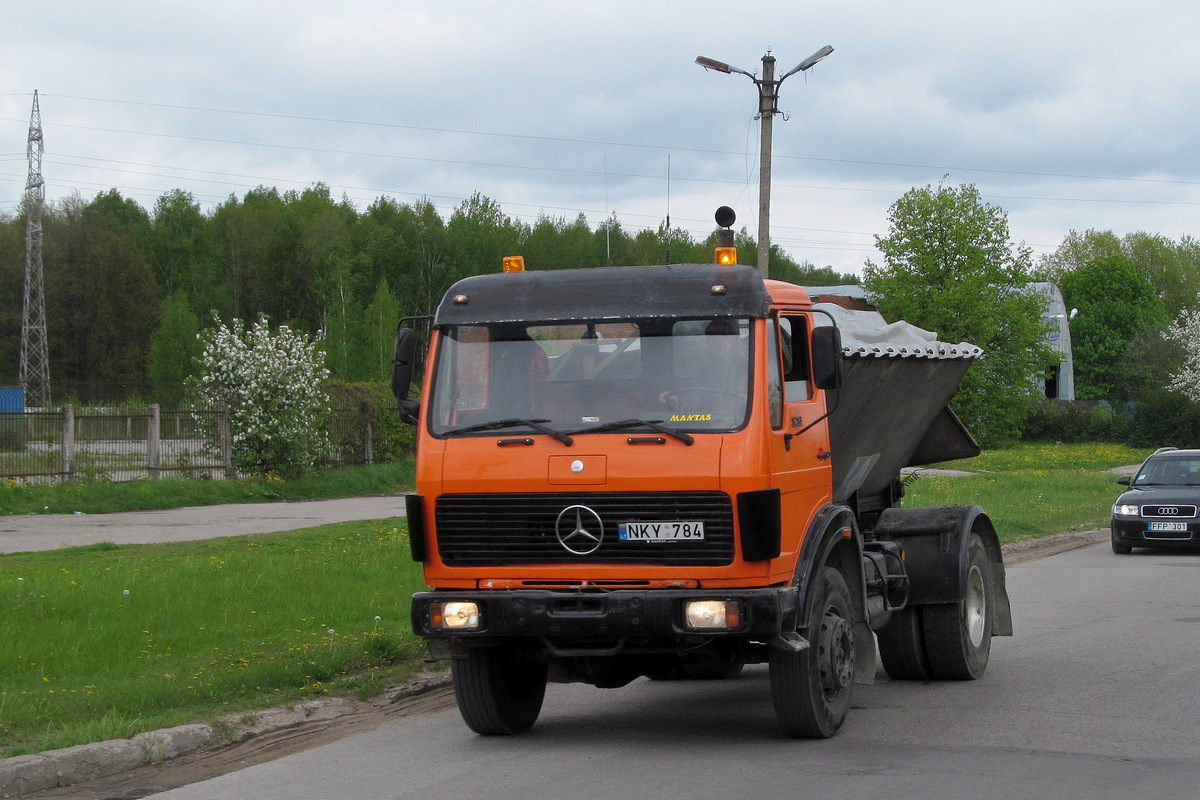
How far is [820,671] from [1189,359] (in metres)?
76.7

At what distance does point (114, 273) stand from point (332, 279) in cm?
1387

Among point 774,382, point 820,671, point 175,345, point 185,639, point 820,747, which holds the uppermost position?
point 175,345

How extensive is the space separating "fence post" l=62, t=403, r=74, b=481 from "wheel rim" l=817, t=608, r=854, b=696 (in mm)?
21571

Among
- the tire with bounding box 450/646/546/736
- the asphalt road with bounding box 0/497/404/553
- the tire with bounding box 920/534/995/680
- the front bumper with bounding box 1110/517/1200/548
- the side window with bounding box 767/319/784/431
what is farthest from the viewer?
the front bumper with bounding box 1110/517/1200/548

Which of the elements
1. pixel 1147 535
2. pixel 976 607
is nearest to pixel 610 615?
pixel 976 607

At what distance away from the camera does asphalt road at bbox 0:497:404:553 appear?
1866 centimetres

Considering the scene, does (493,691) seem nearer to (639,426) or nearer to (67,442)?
(639,426)

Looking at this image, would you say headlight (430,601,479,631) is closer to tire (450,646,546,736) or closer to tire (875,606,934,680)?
tire (450,646,546,736)

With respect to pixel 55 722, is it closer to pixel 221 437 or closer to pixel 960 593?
pixel 960 593

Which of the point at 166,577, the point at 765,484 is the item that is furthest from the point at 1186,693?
the point at 166,577

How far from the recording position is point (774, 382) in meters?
6.82

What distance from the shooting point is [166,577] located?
12.3 m

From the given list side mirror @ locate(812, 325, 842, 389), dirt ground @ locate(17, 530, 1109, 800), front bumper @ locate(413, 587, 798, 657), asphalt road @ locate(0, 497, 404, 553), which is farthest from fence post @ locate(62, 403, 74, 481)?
side mirror @ locate(812, 325, 842, 389)

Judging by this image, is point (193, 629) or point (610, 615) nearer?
point (610, 615)
